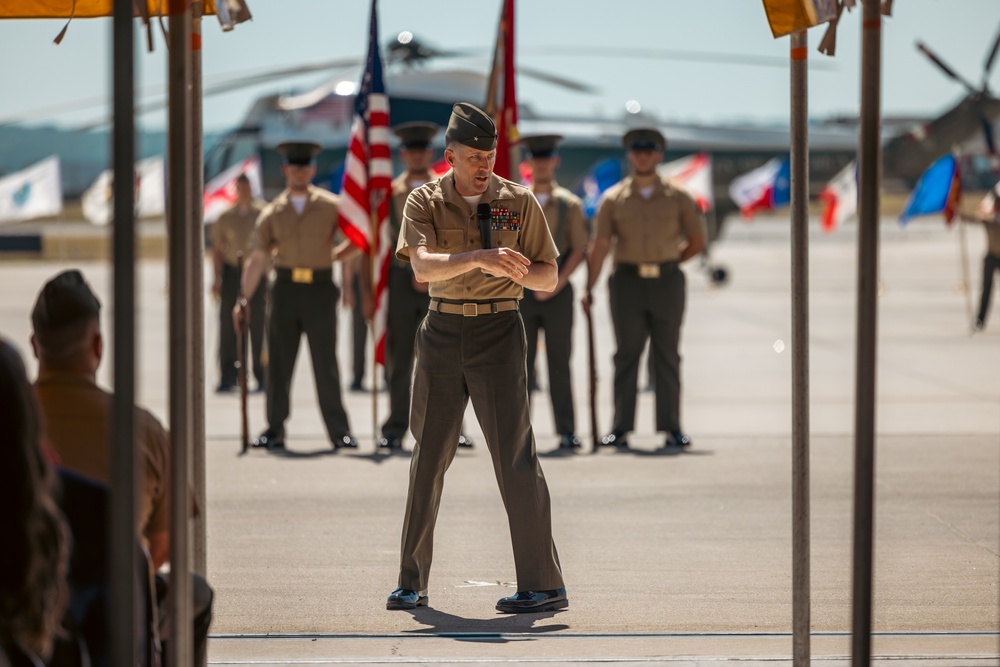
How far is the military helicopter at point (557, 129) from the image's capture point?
73.8 ft

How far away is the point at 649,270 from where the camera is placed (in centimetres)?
910

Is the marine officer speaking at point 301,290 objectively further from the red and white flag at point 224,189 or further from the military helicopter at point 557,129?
the red and white flag at point 224,189

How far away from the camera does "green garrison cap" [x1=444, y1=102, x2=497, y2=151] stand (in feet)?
15.8

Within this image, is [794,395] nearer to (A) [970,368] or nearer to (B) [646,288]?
(B) [646,288]

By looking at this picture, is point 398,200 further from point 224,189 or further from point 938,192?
point 938,192

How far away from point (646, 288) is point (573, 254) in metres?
Answer: 0.53

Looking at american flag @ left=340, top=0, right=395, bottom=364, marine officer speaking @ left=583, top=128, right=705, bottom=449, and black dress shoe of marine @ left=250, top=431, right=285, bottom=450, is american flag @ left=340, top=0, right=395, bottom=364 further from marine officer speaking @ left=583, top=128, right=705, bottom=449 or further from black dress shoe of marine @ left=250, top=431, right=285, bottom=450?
marine officer speaking @ left=583, top=128, right=705, bottom=449

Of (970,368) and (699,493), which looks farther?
(970,368)

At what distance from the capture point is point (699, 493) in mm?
7527

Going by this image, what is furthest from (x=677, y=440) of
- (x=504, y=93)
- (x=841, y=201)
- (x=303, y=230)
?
(x=841, y=201)

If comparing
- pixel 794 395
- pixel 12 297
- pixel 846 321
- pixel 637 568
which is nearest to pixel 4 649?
pixel 794 395

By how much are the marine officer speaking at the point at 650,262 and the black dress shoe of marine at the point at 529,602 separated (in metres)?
4.09

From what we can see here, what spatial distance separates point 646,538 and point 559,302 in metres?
3.07

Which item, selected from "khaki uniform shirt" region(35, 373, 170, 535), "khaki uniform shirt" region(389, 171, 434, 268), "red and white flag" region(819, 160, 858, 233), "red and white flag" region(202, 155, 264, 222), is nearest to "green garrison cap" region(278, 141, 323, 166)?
"khaki uniform shirt" region(389, 171, 434, 268)
